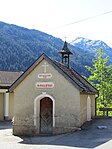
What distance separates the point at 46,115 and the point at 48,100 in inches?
40.6

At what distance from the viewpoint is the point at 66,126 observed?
21094 millimetres

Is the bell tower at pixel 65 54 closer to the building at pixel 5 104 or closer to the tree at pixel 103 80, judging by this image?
the building at pixel 5 104

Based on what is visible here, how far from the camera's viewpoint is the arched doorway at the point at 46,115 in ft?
73.4

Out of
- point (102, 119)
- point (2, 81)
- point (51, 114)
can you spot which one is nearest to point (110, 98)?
point (2, 81)

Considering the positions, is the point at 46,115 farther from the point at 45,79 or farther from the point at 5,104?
the point at 5,104

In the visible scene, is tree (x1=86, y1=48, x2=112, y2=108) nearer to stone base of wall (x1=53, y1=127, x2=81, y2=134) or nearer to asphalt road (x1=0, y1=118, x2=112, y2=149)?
asphalt road (x1=0, y1=118, x2=112, y2=149)

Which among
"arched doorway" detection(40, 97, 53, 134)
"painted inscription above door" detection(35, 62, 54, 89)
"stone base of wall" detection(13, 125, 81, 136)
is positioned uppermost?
"painted inscription above door" detection(35, 62, 54, 89)

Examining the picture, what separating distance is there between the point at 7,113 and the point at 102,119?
1163 cm

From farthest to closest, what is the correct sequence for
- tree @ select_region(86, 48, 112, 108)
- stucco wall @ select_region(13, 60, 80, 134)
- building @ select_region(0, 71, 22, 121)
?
1. tree @ select_region(86, 48, 112, 108)
2. building @ select_region(0, 71, 22, 121)
3. stucco wall @ select_region(13, 60, 80, 134)

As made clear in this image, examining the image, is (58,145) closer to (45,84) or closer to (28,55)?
(45,84)

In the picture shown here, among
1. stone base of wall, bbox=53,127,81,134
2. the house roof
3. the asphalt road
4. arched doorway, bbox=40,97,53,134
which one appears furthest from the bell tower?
the house roof

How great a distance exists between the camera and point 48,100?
22.9 metres

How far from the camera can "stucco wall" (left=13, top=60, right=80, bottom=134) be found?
21.1 metres

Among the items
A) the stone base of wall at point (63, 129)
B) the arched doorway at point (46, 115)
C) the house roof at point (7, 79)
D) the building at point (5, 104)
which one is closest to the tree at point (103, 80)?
the house roof at point (7, 79)
